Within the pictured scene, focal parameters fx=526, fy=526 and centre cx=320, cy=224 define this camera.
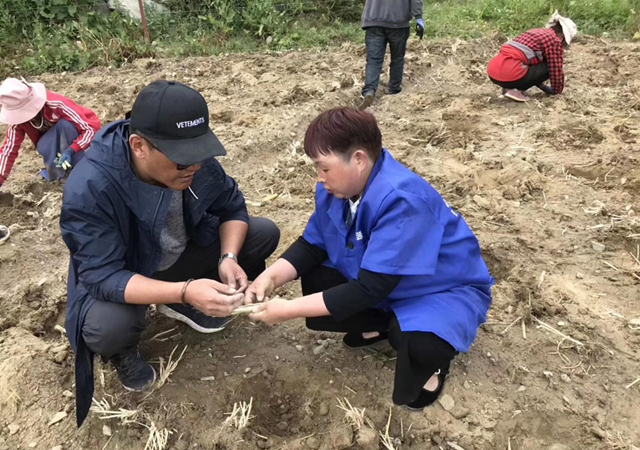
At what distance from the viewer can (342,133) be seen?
6.45ft

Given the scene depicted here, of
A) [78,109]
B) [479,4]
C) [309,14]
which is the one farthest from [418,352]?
[479,4]

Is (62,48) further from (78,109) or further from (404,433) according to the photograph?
(404,433)

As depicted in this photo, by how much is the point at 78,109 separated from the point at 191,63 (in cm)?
313

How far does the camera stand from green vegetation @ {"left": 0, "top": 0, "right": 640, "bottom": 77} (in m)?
7.39

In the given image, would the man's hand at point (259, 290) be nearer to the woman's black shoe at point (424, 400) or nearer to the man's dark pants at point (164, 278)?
the man's dark pants at point (164, 278)

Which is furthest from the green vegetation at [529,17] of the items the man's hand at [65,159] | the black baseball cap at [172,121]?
the black baseball cap at [172,121]

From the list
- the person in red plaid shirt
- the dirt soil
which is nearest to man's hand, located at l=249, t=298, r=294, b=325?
the dirt soil

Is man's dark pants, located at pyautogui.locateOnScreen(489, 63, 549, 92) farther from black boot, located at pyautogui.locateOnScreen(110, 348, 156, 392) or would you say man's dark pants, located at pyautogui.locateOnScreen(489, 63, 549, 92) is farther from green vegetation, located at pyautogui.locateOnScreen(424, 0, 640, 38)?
black boot, located at pyautogui.locateOnScreen(110, 348, 156, 392)

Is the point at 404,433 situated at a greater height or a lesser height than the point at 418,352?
lesser

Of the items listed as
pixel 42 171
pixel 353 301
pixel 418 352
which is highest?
pixel 353 301

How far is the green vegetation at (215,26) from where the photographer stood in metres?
7.39

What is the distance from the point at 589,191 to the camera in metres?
3.97

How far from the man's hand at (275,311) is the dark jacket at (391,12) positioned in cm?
459

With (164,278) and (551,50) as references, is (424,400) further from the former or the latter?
(551,50)
